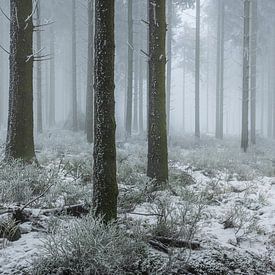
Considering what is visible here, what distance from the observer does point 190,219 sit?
4.74 meters

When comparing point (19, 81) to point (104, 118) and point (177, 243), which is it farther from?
point (177, 243)

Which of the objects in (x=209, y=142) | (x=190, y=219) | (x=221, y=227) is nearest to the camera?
(x=190, y=219)

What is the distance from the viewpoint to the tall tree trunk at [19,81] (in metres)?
7.28

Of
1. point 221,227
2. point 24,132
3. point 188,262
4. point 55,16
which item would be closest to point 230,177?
point 221,227

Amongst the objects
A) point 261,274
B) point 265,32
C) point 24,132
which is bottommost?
point 261,274

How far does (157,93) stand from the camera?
7.20 meters

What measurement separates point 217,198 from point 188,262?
3.34 meters

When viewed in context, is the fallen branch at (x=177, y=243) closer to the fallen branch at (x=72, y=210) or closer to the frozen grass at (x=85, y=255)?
the frozen grass at (x=85, y=255)

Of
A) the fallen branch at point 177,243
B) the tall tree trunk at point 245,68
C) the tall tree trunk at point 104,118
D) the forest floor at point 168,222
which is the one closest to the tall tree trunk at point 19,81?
the forest floor at point 168,222

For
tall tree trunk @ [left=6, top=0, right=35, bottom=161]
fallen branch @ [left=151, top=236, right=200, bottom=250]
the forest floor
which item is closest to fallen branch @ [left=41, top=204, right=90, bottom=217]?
the forest floor

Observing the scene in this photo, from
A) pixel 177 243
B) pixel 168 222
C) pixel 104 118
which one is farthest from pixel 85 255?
pixel 104 118

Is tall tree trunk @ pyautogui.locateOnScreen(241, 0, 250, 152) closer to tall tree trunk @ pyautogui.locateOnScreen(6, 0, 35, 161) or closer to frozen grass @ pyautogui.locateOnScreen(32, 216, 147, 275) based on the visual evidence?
tall tree trunk @ pyautogui.locateOnScreen(6, 0, 35, 161)

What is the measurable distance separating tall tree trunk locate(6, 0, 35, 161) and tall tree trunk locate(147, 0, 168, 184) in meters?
2.55

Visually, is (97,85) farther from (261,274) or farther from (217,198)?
(217,198)
